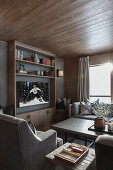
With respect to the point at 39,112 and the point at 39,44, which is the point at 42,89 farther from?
the point at 39,44

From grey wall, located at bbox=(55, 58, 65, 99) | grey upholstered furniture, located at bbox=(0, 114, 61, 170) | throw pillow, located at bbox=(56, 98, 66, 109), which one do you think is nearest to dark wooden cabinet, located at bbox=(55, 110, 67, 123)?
throw pillow, located at bbox=(56, 98, 66, 109)

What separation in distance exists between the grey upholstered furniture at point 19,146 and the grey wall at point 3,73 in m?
1.60

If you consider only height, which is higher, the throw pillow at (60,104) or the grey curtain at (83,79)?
the grey curtain at (83,79)

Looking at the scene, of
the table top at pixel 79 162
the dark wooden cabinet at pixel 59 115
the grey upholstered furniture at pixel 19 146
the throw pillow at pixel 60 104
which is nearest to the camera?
the table top at pixel 79 162

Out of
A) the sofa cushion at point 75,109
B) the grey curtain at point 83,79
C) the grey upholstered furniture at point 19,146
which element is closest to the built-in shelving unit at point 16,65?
the sofa cushion at point 75,109

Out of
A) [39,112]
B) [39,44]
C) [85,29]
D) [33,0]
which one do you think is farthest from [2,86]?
[85,29]

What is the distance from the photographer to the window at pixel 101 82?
167 inches

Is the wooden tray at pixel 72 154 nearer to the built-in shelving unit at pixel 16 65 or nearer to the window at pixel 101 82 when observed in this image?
the built-in shelving unit at pixel 16 65

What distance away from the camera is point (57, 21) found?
2.21 meters

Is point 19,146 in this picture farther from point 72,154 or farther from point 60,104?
point 60,104

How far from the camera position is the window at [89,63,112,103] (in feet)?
13.9

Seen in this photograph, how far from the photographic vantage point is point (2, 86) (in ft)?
10.2

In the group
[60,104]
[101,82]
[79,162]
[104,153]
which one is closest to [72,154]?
[79,162]

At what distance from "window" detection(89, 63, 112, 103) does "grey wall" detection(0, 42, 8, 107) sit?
2996 millimetres
